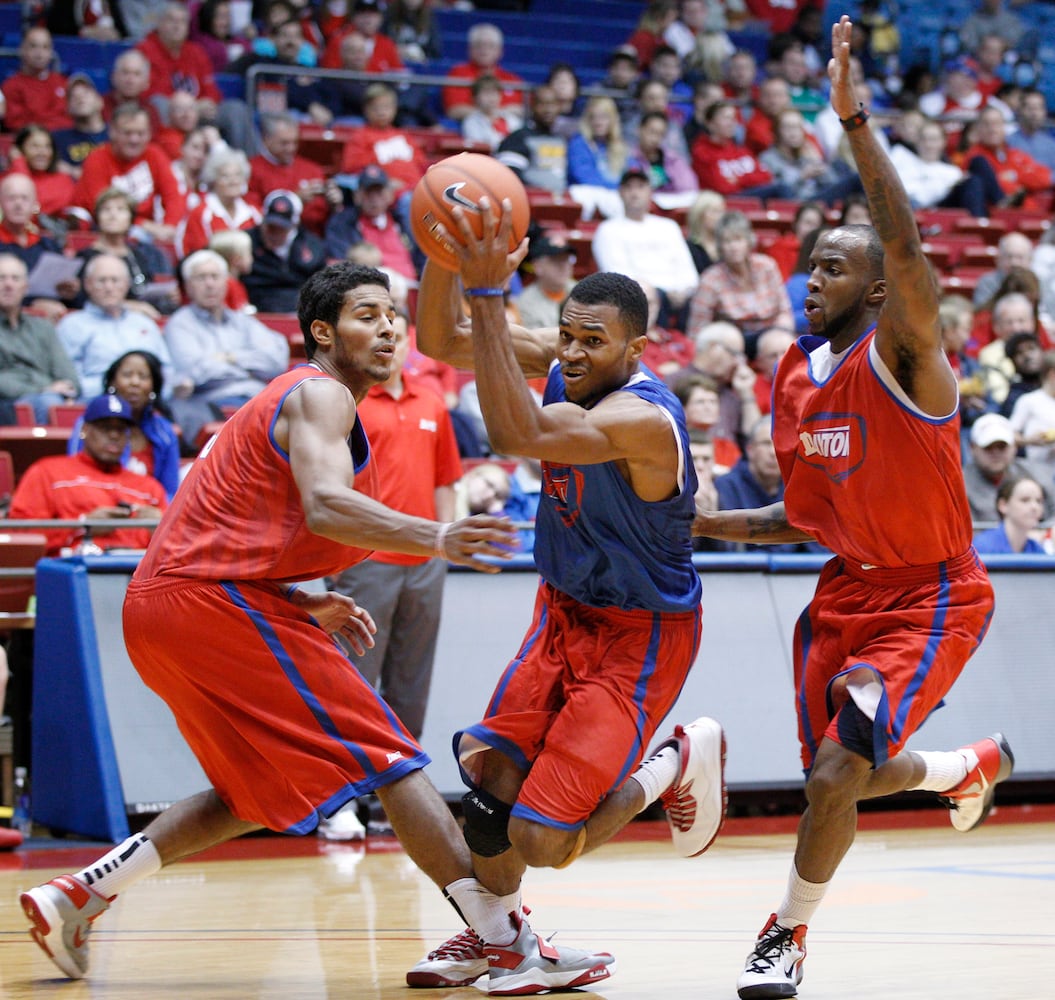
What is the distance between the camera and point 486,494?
28.1 feet

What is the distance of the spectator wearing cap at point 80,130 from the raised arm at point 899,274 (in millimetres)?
8962

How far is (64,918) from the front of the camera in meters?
4.46

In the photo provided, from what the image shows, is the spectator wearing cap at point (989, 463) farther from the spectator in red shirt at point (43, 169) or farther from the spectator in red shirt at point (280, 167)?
the spectator in red shirt at point (43, 169)

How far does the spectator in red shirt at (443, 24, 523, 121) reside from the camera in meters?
14.8

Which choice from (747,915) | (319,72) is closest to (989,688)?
(747,915)

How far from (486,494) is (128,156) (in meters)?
4.77

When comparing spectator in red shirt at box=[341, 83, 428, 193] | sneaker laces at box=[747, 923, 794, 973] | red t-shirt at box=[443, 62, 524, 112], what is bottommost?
sneaker laces at box=[747, 923, 794, 973]

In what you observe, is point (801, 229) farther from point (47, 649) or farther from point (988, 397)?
point (47, 649)

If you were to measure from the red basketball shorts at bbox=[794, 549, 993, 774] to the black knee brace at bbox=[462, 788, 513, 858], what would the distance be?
88 centimetres

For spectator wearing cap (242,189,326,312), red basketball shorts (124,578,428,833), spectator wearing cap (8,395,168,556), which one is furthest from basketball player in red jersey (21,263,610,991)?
spectator wearing cap (242,189,326,312)

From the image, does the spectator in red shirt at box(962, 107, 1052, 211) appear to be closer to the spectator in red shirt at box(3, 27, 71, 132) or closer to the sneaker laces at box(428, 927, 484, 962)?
the spectator in red shirt at box(3, 27, 71, 132)

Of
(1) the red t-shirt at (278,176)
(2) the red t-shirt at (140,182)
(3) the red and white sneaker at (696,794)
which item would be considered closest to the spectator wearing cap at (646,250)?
(1) the red t-shirt at (278,176)

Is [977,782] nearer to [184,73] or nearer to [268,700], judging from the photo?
[268,700]

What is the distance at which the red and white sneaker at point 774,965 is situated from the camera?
13.9 feet
